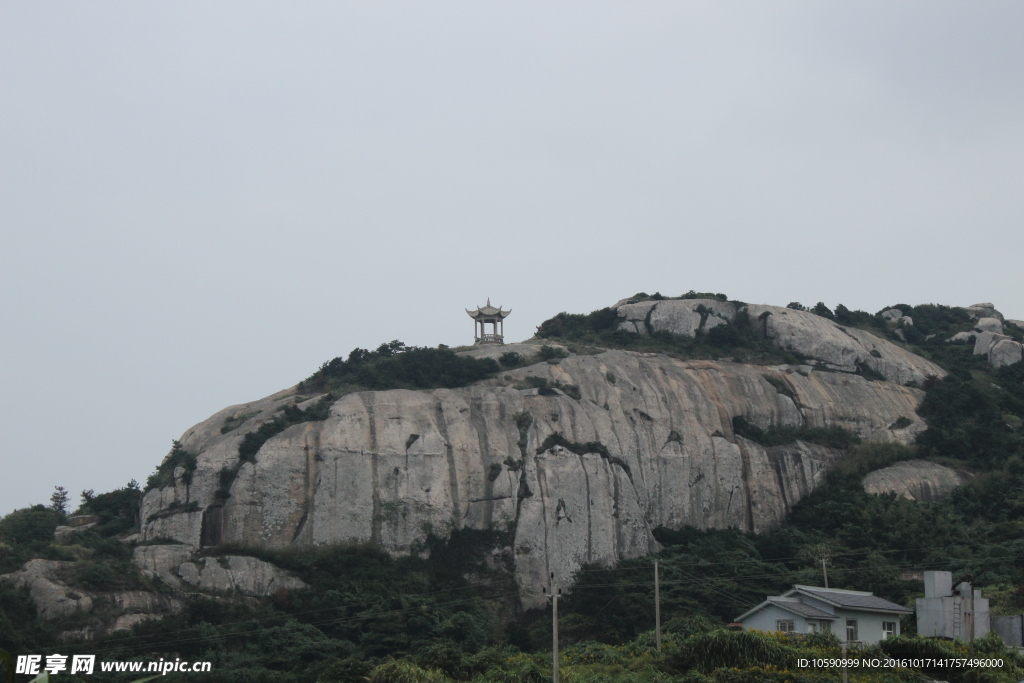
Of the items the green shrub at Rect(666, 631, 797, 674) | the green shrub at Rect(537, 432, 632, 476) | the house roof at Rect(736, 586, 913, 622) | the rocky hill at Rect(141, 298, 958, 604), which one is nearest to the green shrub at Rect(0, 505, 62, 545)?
the rocky hill at Rect(141, 298, 958, 604)

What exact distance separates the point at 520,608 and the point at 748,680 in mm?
27797

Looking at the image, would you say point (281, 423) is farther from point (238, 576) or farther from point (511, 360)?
point (511, 360)

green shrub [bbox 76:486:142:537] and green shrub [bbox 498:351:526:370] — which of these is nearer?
green shrub [bbox 76:486:142:537]

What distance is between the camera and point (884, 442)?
83500 mm

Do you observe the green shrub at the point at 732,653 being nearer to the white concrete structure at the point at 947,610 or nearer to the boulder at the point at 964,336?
the white concrete structure at the point at 947,610

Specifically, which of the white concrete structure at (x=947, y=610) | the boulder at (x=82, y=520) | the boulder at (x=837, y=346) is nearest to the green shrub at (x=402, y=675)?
the white concrete structure at (x=947, y=610)

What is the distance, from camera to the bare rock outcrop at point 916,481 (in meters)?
78.3

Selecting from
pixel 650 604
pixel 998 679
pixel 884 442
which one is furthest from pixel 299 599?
pixel 884 442

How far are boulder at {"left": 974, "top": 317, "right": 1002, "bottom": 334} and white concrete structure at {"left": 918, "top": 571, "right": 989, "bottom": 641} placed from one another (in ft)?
194

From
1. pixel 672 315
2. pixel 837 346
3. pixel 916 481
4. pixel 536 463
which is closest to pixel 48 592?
pixel 536 463

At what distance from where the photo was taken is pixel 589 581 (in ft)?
222

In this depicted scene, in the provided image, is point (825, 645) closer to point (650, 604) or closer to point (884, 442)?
point (650, 604)

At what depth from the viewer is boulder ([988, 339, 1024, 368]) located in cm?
9831

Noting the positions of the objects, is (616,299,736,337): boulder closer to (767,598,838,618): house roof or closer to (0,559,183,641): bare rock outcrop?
(767,598,838,618): house roof
